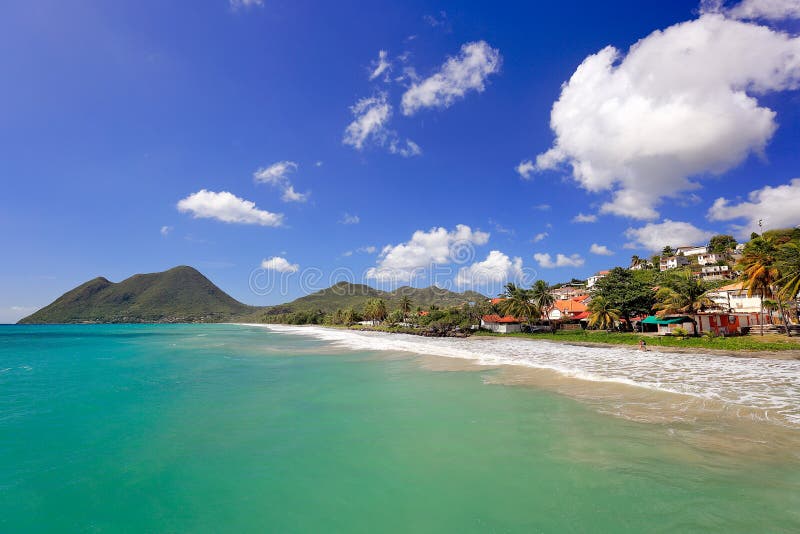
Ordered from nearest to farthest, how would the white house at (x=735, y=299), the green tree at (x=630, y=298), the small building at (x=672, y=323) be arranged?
the small building at (x=672, y=323) → the green tree at (x=630, y=298) → the white house at (x=735, y=299)

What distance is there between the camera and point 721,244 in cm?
11762

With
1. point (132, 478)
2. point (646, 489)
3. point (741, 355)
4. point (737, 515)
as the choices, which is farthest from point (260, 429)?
point (741, 355)

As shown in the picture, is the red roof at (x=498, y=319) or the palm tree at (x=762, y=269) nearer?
the palm tree at (x=762, y=269)

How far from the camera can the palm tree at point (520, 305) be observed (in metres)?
60.1

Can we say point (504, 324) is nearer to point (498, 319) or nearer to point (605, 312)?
point (498, 319)

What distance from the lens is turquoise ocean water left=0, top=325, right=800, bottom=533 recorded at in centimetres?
616

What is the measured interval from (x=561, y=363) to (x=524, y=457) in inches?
752

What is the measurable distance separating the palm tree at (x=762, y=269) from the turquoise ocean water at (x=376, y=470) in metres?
35.9

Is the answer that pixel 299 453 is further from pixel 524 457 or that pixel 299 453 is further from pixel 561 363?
pixel 561 363

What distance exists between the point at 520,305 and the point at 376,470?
55.9m

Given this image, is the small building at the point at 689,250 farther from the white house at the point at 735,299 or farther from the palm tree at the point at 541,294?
the palm tree at the point at 541,294

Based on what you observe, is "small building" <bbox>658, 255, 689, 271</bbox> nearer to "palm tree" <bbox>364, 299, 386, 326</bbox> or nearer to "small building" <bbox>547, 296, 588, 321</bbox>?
"small building" <bbox>547, 296, 588, 321</bbox>

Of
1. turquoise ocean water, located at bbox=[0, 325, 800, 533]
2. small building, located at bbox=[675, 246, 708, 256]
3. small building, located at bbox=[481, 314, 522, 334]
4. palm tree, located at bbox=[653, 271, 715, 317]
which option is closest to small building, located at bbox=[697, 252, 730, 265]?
small building, located at bbox=[675, 246, 708, 256]

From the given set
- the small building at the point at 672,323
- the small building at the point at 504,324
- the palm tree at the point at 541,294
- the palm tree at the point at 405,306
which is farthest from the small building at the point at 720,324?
the palm tree at the point at 405,306
